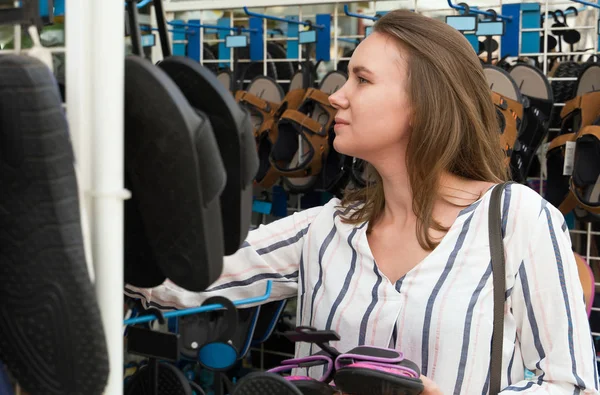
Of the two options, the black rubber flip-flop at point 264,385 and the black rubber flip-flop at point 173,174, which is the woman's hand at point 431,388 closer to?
the black rubber flip-flop at point 264,385

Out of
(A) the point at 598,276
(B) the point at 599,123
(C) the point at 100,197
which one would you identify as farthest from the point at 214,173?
(A) the point at 598,276

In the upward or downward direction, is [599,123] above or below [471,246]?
above

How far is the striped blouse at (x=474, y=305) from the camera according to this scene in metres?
Answer: 1.23

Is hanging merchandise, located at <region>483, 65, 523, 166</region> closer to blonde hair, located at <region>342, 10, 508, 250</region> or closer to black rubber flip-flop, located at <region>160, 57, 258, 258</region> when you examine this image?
blonde hair, located at <region>342, 10, 508, 250</region>

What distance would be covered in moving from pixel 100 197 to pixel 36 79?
13 cm

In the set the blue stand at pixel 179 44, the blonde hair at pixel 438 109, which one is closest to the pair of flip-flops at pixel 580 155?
the blonde hair at pixel 438 109

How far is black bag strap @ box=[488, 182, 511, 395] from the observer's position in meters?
1.27

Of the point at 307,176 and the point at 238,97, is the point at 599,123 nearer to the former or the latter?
the point at 307,176

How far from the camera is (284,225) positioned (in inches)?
59.5

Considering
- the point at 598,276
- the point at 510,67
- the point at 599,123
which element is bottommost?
the point at 598,276

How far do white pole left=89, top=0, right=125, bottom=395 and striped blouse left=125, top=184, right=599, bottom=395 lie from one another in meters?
0.51

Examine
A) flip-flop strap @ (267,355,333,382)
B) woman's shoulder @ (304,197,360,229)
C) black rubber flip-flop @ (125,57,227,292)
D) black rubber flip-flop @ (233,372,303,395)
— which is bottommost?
flip-flop strap @ (267,355,333,382)

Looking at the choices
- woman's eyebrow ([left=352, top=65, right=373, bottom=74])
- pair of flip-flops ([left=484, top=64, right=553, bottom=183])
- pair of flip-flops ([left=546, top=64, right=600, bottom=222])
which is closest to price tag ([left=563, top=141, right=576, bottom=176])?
pair of flip-flops ([left=546, top=64, right=600, bottom=222])

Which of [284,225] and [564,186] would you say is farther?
[564,186]
